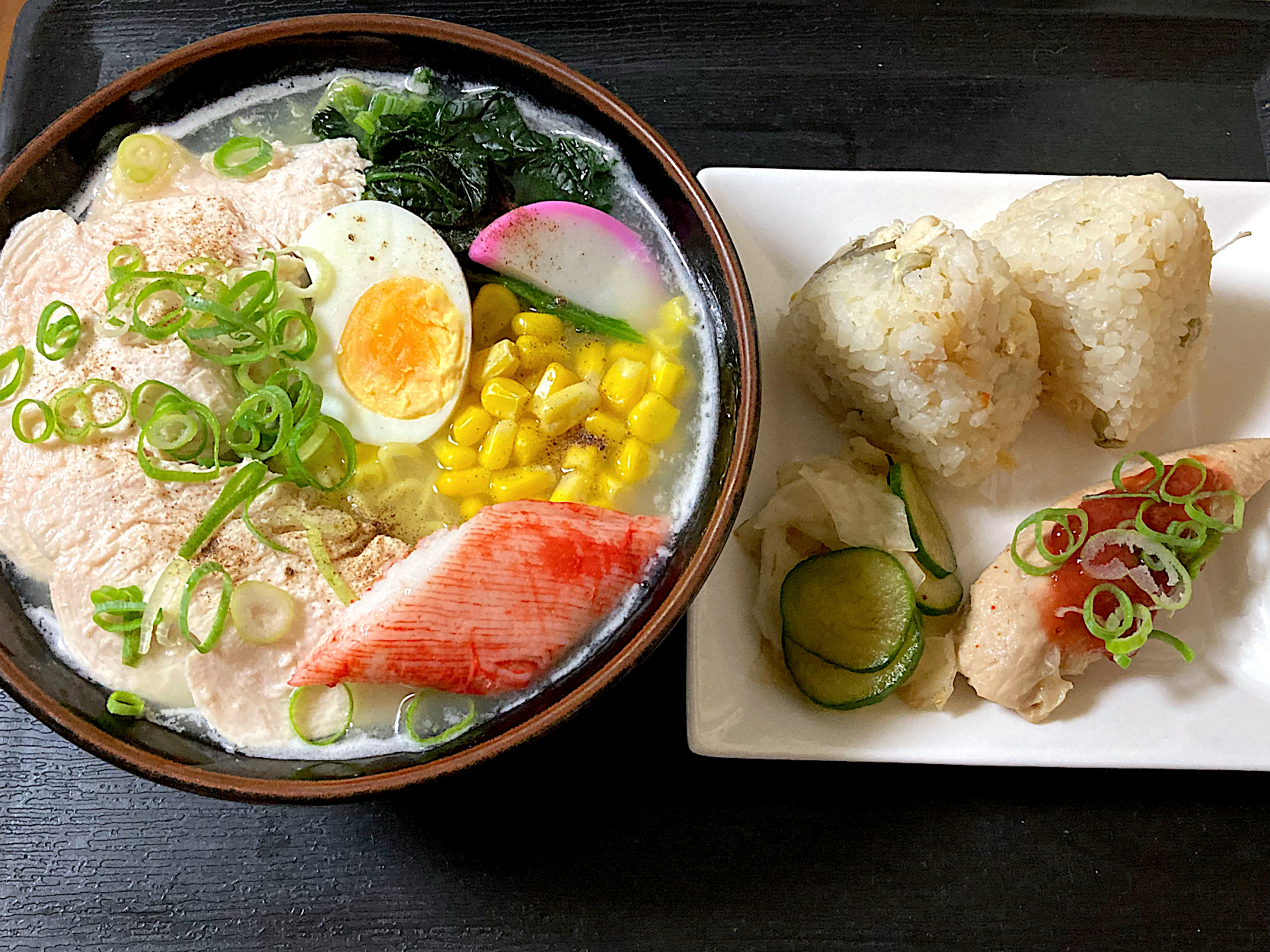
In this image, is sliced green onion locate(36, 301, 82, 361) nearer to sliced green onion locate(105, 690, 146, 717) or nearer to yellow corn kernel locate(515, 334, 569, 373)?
sliced green onion locate(105, 690, 146, 717)

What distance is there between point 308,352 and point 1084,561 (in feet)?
4.72

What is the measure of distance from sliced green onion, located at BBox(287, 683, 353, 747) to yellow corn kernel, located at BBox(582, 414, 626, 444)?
0.61 meters

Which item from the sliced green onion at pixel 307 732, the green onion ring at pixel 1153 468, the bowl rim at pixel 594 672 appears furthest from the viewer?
the green onion ring at pixel 1153 468

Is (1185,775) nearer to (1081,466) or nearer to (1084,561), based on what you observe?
(1084,561)

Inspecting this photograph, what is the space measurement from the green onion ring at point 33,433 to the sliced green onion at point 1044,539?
1669 mm

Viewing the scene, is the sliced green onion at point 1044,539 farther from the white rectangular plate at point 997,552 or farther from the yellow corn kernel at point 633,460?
the yellow corn kernel at point 633,460

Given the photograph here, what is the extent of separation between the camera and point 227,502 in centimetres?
148

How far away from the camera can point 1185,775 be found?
67.1 inches

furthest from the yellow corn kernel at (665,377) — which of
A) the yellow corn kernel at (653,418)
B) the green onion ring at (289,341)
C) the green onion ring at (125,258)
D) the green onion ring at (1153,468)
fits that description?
the green onion ring at (125,258)

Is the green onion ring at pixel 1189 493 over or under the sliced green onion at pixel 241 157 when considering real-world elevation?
under

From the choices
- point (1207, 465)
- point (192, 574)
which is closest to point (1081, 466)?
point (1207, 465)

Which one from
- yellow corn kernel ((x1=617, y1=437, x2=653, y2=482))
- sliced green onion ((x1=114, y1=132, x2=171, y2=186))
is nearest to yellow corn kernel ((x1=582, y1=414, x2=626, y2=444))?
yellow corn kernel ((x1=617, y1=437, x2=653, y2=482))

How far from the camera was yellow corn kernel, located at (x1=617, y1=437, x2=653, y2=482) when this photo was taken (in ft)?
5.41

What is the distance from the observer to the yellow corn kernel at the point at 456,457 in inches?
64.6
